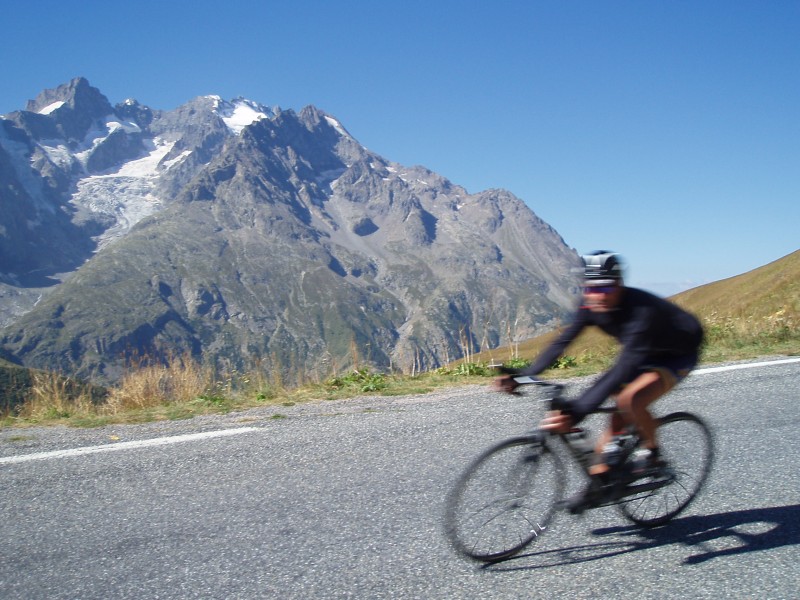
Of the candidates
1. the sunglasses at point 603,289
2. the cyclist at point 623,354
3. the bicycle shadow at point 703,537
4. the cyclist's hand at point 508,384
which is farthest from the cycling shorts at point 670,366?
the bicycle shadow at point 703,537

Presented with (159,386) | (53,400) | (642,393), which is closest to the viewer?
(642,393)

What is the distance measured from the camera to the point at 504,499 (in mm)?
4781

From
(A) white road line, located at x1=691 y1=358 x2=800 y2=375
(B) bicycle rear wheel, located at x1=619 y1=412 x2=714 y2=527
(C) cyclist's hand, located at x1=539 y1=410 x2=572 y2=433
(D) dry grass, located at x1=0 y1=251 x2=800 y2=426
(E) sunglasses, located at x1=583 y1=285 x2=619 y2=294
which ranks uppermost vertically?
(E) sunglasses, located at x1=583 y1=285 x2=619 y2=294

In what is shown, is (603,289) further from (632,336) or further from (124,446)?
(124,446)

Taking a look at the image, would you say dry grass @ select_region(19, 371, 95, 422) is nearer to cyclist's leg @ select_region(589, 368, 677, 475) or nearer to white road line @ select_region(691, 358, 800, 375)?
cyclist's leg @ select_region(589, 368, 677, 475)

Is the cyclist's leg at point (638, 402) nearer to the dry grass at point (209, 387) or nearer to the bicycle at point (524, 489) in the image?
the bicycle at point (524, 489)

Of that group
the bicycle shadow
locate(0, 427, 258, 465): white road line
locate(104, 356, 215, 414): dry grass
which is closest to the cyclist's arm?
the bicycle shadow

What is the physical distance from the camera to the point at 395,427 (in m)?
8.30

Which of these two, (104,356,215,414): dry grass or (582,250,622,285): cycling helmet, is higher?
(582,250,622,285): cycling helmet

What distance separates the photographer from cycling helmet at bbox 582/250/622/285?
4676 mm

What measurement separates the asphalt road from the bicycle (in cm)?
16

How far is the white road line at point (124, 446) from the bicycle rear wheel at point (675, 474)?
5069 mm

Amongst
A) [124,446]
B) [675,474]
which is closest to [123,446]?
[124,446]

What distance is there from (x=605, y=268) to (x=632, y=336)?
Answer: 0.51 m
